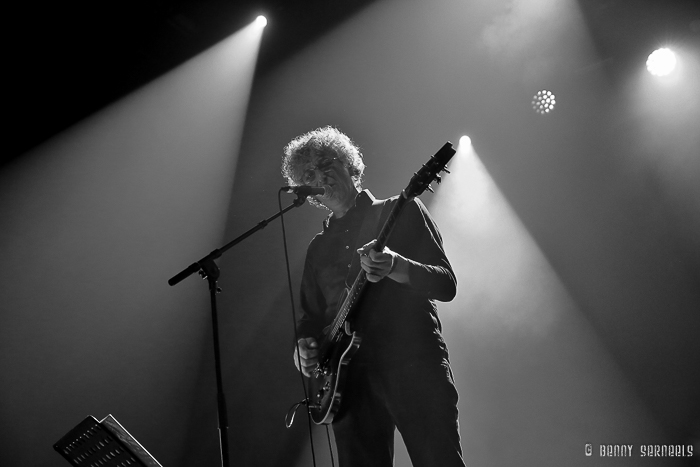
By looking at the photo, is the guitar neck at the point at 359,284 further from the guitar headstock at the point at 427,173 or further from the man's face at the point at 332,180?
the man's face at the point at 332,180

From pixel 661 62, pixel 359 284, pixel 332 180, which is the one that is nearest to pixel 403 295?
pixel 359 284

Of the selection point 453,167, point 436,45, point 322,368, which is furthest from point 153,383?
point 436,45

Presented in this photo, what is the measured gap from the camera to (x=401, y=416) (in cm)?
205

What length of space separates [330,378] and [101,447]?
3.47 ft

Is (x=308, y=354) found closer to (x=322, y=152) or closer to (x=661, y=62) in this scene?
(x=322, y=152)

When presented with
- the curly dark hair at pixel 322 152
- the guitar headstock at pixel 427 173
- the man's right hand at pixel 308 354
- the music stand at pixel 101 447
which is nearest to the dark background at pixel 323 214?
the curly dark hair at pixel 322 152

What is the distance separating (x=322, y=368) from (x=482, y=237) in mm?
2752

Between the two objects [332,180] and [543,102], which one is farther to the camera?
[543,102]

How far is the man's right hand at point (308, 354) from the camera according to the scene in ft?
8.01

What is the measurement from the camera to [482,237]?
471cm

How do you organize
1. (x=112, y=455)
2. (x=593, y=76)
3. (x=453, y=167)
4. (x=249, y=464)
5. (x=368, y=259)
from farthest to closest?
(x=453, y=167), (x=593, y=76), (x=249, y=464), (x=368, y=259), (x=112, y=455)

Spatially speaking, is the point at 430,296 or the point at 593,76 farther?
the point at 593,76

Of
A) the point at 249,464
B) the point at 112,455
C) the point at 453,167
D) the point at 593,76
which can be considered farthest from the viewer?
the point at 453,167

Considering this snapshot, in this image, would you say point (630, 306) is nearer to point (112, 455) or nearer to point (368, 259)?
point (368, 259)
